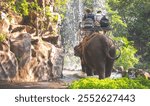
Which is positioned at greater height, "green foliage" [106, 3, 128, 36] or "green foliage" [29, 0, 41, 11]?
"green foliage" [29, 0, 41, 11]

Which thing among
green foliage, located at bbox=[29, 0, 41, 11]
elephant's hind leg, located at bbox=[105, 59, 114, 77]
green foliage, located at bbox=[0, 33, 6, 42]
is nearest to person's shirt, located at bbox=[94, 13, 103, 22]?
elephant's hind leg, located at bbox=[105, 59, 114, 77]

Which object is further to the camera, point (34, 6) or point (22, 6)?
point (34, 6)

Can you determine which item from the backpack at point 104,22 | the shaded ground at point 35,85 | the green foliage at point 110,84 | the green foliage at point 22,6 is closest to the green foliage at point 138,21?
the green foliage at point 22,6

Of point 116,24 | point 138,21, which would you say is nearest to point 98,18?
point 116,24

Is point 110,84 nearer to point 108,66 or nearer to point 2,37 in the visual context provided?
point 108,66

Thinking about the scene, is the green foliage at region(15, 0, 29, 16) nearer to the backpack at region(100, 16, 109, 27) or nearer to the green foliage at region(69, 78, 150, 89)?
the backpack at region(100, 16, 109, 27)

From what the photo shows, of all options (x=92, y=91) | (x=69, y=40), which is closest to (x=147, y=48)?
(x=69, y=40)

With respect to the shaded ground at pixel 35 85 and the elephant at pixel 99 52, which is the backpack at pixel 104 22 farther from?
the shaded ground at pixel 35 85

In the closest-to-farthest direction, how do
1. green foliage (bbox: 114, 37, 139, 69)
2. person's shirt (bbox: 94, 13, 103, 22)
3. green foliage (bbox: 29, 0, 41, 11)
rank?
person's shirt (bbox: 94, 13, 103, 22)
green foliage (bbox: 29, 0, 41, 11)
green foliage (bbox: 114, 37, 139, 69)

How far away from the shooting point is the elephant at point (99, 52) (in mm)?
11578

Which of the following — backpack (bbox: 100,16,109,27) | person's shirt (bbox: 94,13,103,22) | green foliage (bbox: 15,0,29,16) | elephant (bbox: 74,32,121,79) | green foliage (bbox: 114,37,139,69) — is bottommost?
green foliage (bbox: 114,37,139,69)

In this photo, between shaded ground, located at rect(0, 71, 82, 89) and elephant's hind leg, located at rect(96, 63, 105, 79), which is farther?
shaded ground, located at rect(0, 71, 82, 89)

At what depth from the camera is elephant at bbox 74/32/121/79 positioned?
1158 centimetres

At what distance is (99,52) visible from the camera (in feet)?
38.1
